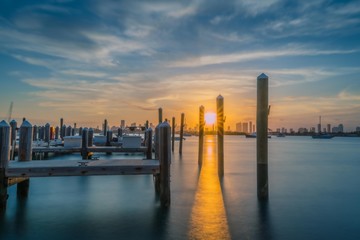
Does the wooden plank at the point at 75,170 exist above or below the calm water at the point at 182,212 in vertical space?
above

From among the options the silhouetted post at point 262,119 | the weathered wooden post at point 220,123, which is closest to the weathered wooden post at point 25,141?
the silhouetted post at point 262,119

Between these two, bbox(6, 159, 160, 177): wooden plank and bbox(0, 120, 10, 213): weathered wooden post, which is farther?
bbox(6, 159, 160, 177): wooden plank

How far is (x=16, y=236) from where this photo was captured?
6762mm

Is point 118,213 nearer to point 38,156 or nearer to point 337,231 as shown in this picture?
point 337,231

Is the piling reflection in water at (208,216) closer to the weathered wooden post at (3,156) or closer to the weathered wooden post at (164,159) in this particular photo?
the weathered wooden post at (164,159)

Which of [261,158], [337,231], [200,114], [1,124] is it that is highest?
[200,114]

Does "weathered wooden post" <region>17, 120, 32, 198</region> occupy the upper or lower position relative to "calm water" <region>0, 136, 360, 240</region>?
upper

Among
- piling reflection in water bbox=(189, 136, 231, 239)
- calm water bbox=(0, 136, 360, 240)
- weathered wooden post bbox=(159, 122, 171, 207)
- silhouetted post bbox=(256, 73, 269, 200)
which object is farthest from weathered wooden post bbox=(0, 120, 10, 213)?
silhouetted post bbox=(256, 73, 269, 200)

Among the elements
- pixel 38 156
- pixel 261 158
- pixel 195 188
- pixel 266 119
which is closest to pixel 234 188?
pixel 195 188

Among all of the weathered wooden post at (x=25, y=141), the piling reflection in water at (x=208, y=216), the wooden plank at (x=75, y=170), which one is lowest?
the piling reflection in water at (x=208, y=216)

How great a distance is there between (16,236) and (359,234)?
26.8ft

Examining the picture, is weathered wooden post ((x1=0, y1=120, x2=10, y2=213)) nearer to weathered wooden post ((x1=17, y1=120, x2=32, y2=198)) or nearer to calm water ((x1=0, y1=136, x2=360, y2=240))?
calm water ((x1=0, y1=136, x2=360, y2=240))

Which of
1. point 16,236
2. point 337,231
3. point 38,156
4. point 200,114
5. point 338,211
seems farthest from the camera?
point 38,156

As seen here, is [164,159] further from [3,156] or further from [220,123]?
[220,123]
